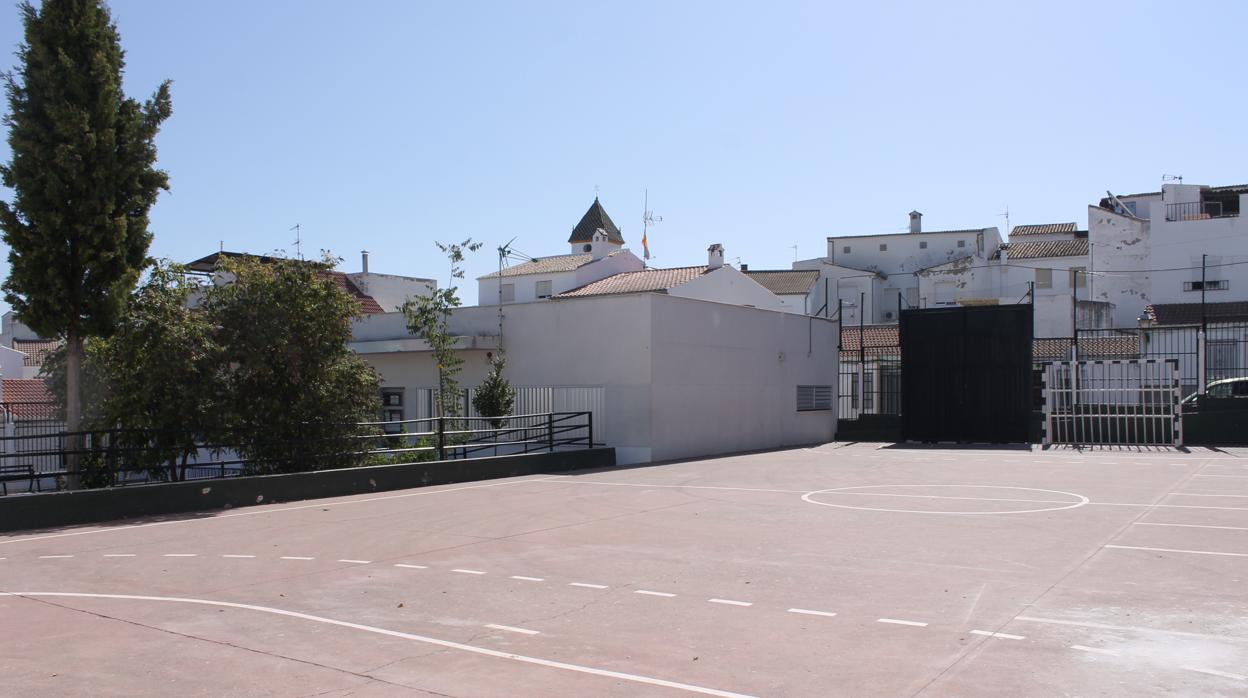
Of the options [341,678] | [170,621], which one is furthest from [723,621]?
[170,621]

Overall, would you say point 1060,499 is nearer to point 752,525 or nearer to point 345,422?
point 752,525

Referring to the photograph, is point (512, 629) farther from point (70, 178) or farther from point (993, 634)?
point (70, 178)

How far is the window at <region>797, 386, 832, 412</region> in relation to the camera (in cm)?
3111

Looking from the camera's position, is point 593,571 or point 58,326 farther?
point 58,326

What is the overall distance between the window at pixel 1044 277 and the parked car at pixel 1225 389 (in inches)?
1397

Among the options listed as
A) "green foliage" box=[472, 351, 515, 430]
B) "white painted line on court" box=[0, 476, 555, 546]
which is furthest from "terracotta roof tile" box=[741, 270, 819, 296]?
"white painted line on court" box=[0, 476, 555, 546]

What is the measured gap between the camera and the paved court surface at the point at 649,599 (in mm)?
6266

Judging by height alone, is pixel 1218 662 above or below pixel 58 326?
below

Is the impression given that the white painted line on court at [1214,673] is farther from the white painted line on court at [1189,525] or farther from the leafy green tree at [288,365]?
the leafy green tree at [288,365]

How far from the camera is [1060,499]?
15203 millimetres

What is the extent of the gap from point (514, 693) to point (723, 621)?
7.22 ft

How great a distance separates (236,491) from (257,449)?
3.35 meters

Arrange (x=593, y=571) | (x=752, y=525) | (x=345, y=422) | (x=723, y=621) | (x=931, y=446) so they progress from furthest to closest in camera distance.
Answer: (x=931, y=446)
(x=345, y=422)
(x=752, y=525)
(x=593, y=571)
(x=723, y=621)

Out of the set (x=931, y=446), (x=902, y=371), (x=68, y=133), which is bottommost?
(x=931, y=446)
